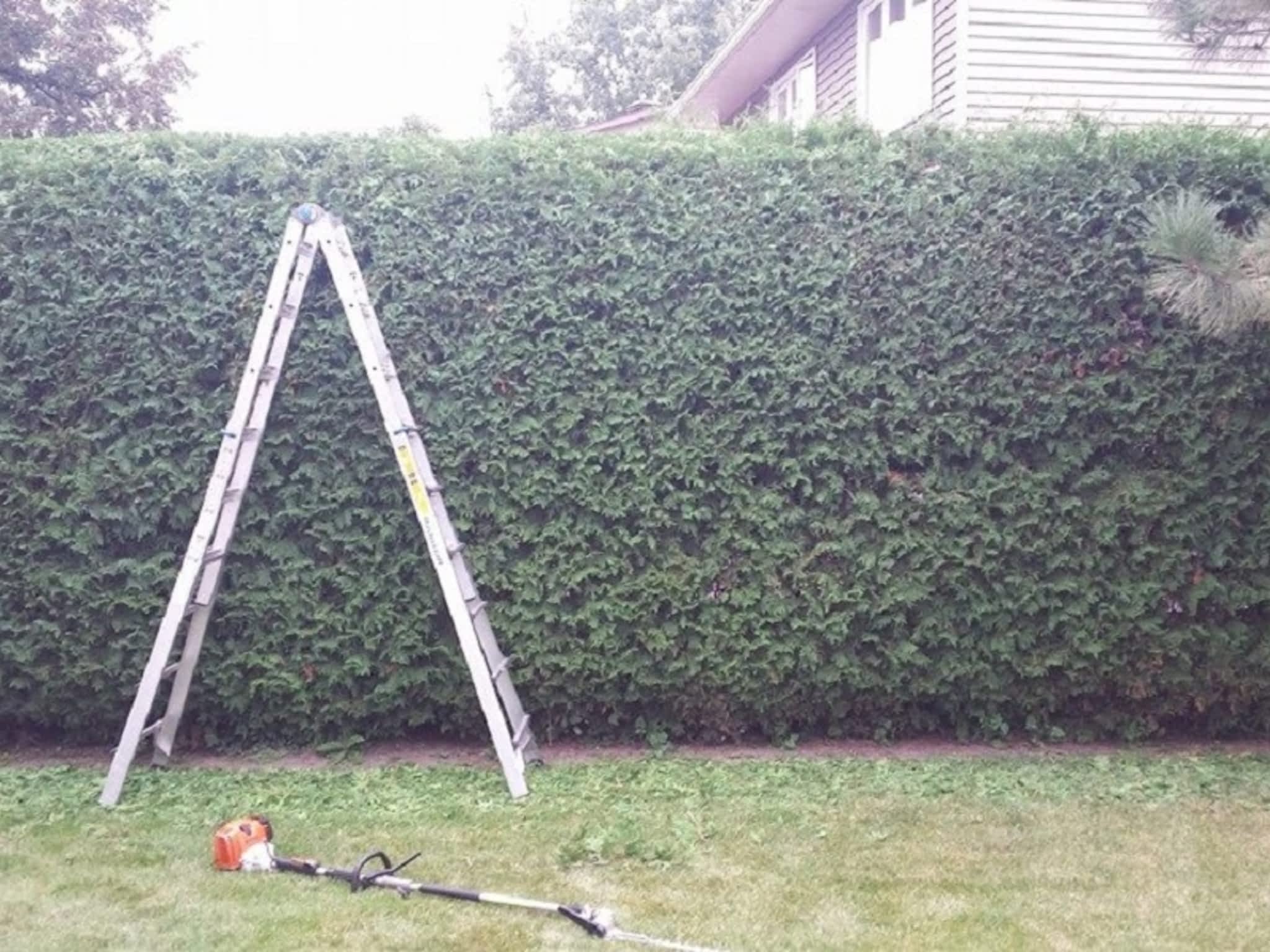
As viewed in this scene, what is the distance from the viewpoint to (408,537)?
16.1 ft

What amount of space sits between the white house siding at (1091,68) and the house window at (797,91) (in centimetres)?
296

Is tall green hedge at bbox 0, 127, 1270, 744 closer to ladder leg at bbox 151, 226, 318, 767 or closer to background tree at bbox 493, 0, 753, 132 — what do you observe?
ladder leg at bbox 151, 226, 318, 767

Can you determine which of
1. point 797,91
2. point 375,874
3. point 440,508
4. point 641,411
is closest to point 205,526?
point 440,508

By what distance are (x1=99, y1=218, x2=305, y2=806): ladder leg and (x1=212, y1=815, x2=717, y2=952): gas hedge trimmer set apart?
2.45ft

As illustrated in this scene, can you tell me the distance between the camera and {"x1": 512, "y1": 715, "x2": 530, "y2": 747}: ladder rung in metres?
4.71

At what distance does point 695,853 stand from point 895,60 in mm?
8285

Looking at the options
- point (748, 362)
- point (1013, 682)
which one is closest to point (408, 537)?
point (748, 362)

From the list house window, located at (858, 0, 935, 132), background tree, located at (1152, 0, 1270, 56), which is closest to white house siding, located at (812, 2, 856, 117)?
house window, located at (858, 0, 935, 132)

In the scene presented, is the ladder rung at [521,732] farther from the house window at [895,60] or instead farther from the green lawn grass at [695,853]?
the house window at [895,60]

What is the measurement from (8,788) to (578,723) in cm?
243

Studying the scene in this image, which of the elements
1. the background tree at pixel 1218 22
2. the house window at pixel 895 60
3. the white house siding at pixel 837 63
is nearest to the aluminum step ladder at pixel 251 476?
the background tree at pixel 1218 22

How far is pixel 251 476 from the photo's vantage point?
15.7ft

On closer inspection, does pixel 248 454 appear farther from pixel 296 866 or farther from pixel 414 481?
pixel 296 866

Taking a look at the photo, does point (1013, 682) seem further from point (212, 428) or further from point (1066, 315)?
point (212, 428)
